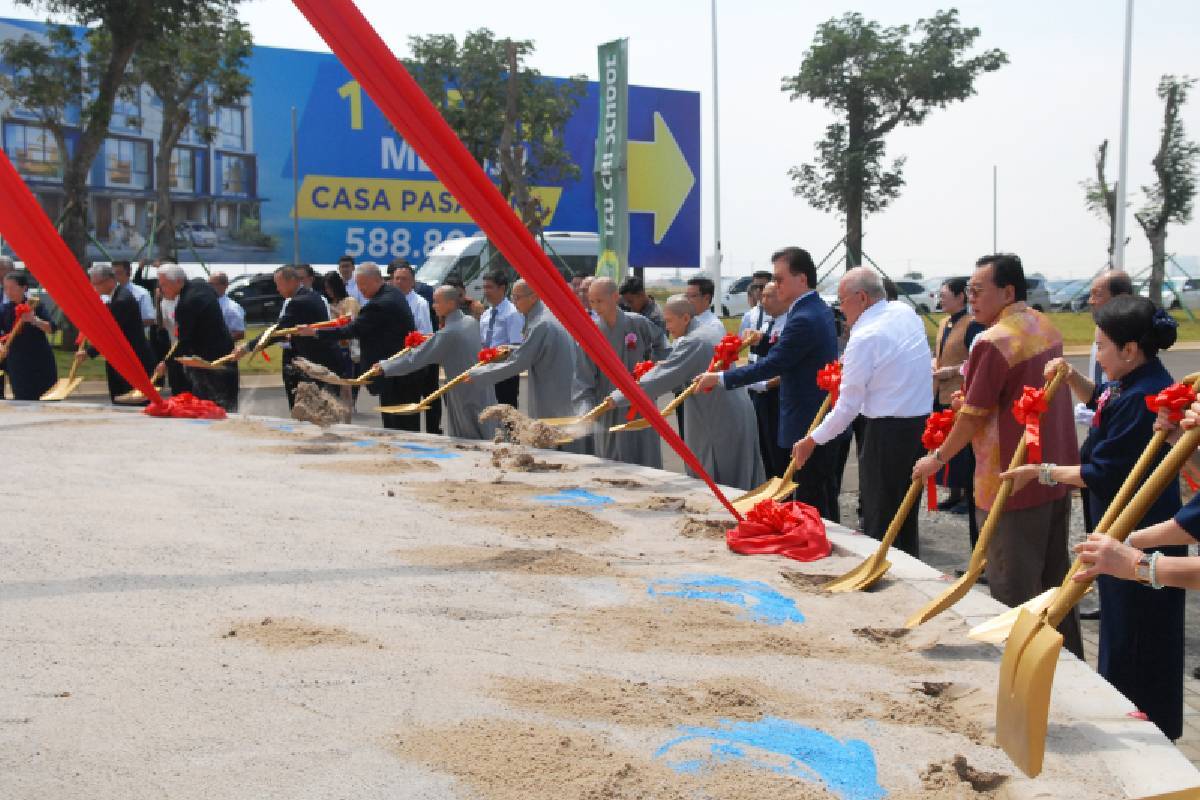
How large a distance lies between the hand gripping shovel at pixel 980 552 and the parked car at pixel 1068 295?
31353 mm

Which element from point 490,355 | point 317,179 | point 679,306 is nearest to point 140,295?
point 490,355

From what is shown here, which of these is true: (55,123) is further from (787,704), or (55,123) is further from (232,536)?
(787,704)

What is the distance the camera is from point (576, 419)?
297 inches

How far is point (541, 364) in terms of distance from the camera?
804 centimetres

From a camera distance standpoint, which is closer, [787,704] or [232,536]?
[787,704]

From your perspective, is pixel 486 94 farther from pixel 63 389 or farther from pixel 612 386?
pixel 612 386

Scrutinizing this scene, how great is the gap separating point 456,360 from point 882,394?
4.17m

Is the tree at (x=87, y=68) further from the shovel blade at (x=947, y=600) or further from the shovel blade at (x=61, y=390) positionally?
the shovel blade at (x=947, y=600)

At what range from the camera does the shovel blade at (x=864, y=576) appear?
4503mm

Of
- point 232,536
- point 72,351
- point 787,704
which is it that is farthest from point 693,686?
point 72,351

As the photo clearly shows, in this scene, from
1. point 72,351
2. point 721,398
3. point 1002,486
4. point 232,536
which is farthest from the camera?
point 72,351

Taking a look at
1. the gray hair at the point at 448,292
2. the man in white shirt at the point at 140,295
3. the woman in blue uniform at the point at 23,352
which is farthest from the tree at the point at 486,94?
the gray hair at the point at 448,292

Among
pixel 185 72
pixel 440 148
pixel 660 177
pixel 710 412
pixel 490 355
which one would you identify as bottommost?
pixel 710 412

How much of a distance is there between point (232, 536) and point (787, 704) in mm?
2929
